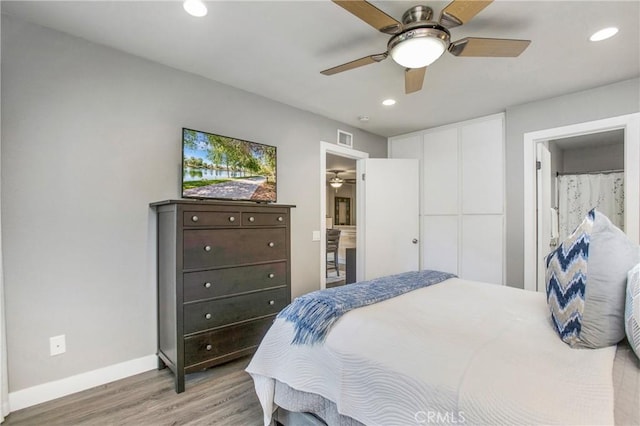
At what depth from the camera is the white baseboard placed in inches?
75.2

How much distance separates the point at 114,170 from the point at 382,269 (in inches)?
126

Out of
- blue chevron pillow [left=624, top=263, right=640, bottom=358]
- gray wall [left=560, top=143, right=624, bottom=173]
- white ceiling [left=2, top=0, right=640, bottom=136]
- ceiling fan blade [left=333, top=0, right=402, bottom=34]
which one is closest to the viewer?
blue chevron pillow [left=624, top=263, right=640, bottom=358]

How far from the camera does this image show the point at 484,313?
1.57 metres

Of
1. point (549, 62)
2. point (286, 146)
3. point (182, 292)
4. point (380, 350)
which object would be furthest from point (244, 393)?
point (549, 62)

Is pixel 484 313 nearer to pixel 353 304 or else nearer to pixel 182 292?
pixel 353 304

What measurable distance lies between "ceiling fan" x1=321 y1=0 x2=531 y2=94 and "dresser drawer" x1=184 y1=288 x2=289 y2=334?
1.94 meters

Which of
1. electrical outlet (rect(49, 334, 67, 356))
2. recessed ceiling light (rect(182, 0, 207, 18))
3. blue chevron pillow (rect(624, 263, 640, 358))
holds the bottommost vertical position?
electrical outlet (rect(49, 334, 67, 356))

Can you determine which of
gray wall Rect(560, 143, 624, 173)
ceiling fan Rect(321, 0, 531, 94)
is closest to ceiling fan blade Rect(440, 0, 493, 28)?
ceiling fan Rect(321, 0, 531, 94)

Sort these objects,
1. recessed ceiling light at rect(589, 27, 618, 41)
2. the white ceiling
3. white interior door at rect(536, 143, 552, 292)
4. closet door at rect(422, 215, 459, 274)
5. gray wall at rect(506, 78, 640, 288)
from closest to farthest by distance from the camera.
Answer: the white ceiling → recessed ceiling light at rect(589, 27, 618, 41) → gray wall at rect(506, 78, 640, 288) → white interior door at rect(536, 143, 552, 292) → closet door at rect(422, 215, 459, 274)

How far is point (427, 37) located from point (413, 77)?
50 cm

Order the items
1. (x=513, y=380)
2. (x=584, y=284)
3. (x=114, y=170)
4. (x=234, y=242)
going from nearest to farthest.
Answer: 1. (x=513, y=380)
2. (x=584, y=284)
3. (x=114, y=170)
4. (x=234, y=242)

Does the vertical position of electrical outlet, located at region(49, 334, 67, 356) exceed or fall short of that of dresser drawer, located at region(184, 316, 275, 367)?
it exceeds it

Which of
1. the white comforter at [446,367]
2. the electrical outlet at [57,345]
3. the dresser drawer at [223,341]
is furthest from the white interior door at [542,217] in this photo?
the electrical outlet at [57,345]

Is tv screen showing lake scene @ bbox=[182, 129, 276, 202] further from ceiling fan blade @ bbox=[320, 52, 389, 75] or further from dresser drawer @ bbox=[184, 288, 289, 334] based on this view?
ceiling fan blade @ bbox=[320, 52, 389, 75]
